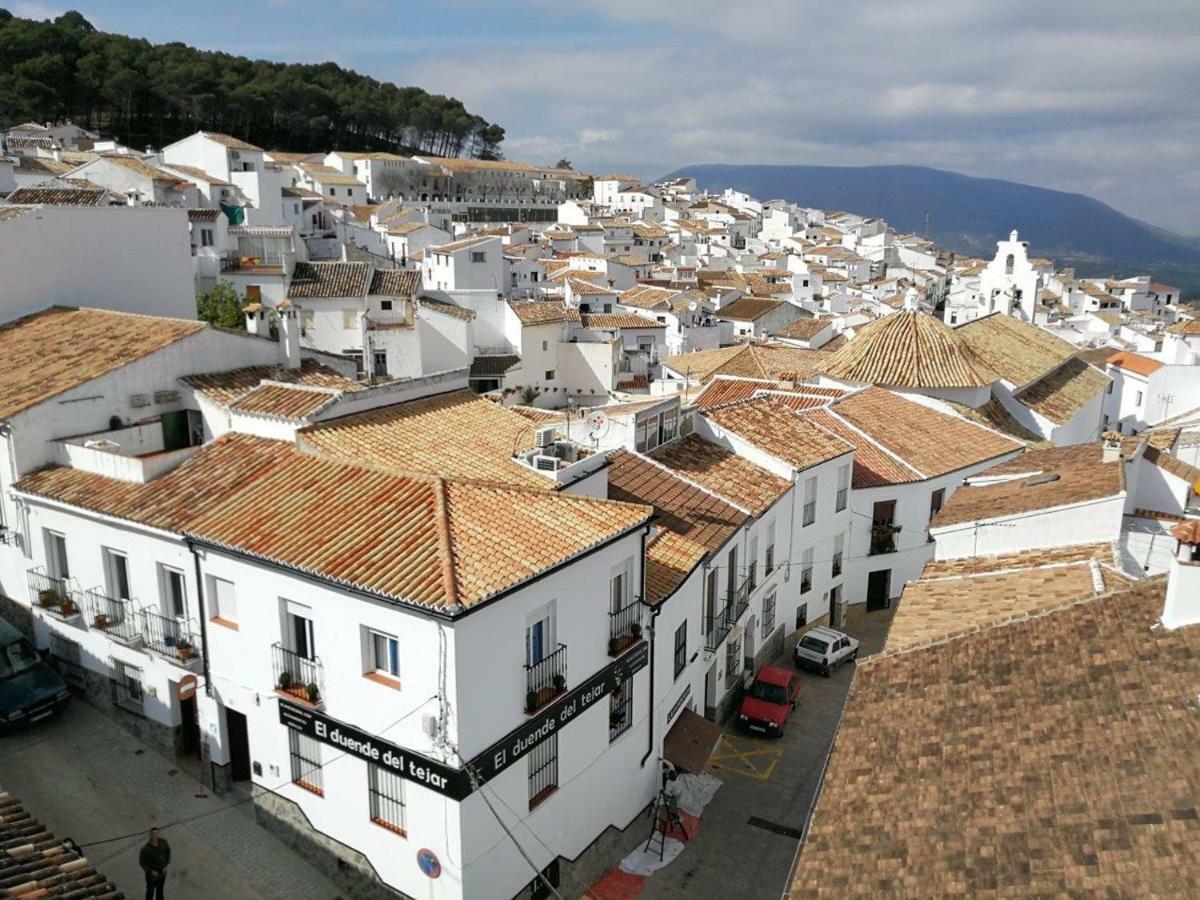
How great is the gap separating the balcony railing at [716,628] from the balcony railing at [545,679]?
22.6 feet

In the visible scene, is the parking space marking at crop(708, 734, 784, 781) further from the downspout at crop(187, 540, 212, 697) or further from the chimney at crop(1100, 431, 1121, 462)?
the downspout at crop(187, 540, 212, 697)

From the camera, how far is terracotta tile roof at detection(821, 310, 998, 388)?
39.7 meters

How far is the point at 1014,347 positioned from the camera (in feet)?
164

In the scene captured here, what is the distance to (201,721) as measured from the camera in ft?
61.2

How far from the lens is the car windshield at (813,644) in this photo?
89.6 feet

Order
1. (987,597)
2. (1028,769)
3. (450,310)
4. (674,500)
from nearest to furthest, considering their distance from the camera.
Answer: (1028,769) → (987,597) → (674,500) → (450,310)

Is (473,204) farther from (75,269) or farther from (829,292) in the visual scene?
(75,269)

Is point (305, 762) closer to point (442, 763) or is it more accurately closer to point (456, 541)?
point (442, 763)

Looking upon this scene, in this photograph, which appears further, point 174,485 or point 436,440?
point 436,440

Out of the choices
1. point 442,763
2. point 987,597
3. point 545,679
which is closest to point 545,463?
point 545,679

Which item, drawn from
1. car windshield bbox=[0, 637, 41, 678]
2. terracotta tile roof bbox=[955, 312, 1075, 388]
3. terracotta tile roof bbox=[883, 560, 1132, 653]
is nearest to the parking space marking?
terracotta tile roof bbox=[883, 560, 1132, 653]

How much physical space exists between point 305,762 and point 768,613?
14.3m

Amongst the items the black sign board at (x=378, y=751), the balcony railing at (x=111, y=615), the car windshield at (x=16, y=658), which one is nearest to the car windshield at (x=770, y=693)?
the black sign board at (x=378, y=751)

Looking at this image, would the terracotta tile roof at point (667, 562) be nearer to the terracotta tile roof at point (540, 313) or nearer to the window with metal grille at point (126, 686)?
the window with metal grille at point (126, 686)
